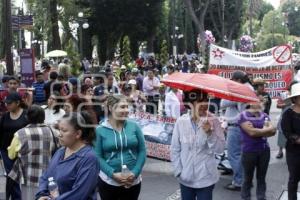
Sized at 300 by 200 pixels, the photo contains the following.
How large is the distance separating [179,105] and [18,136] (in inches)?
225

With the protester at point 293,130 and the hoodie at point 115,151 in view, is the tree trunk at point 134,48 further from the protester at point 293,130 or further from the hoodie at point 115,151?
the hoodie at point 115,151

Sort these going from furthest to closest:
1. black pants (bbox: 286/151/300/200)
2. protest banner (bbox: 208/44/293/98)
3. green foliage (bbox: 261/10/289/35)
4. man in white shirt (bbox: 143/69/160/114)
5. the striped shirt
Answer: green foliage (bbox: 261/10/289/35) → man in white shirt (bbox: 143/69/160/114) → the striped shirt → protest banner (bbox: 208/44/293/98) → black pants (bbox: 286/151/300/200)

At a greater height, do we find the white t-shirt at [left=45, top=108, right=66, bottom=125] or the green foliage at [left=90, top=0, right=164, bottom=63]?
the green foliage at [left=90, top=0, right=164, bottom=63]

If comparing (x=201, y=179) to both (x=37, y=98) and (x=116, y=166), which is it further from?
(x=37, y=98)

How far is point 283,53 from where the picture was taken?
11.8 metres

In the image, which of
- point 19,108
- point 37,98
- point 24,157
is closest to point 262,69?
point 37,98

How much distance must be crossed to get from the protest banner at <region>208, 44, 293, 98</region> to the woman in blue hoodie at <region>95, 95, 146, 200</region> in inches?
250

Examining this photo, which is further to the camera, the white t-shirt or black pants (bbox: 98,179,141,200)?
the white t-shirt

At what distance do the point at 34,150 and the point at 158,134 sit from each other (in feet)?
14.8

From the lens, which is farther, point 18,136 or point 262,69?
point 262,69

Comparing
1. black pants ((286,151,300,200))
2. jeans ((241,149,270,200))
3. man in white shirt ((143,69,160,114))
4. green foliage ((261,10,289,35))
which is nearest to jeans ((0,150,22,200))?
jeans ((241,149,270,200))

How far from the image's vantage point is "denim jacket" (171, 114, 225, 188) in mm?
5391

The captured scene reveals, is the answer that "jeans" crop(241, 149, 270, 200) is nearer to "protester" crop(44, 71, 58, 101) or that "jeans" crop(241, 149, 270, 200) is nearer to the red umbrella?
the red umbrella

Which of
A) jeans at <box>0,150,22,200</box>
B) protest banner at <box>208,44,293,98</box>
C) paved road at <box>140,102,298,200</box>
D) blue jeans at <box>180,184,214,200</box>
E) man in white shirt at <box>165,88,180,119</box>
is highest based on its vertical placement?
protest banner at <box>208,44,293,98</box>
